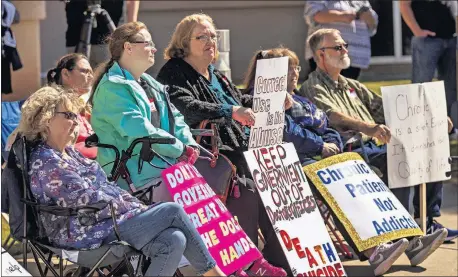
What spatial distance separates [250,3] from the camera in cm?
1703

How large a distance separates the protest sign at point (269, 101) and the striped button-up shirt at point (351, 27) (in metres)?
3.28

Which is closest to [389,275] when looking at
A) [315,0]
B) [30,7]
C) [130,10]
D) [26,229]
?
[26,229]

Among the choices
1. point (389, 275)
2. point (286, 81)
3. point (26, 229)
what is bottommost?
point (389, 275)

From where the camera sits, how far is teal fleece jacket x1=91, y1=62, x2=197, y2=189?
6312 millimetres

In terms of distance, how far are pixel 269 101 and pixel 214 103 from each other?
35 centimetres

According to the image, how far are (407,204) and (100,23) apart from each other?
12.8 ft

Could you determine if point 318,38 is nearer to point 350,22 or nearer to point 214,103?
point 214,103

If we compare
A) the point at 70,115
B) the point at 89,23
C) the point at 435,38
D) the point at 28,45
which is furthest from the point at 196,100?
the point at 435,38

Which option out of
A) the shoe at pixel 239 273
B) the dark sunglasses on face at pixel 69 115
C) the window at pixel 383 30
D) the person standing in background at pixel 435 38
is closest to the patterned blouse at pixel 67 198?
the dark sunglasses on face at pixel 69 115

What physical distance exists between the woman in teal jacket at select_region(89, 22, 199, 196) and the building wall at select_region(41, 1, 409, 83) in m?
10.1

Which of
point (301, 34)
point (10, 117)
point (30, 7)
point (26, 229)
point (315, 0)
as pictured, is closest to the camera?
point (26, 229)

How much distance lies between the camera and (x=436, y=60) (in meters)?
12.0

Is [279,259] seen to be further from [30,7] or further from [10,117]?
[30,7]

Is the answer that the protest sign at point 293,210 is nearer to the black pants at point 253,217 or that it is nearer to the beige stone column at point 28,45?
the black pants at point 253,217
